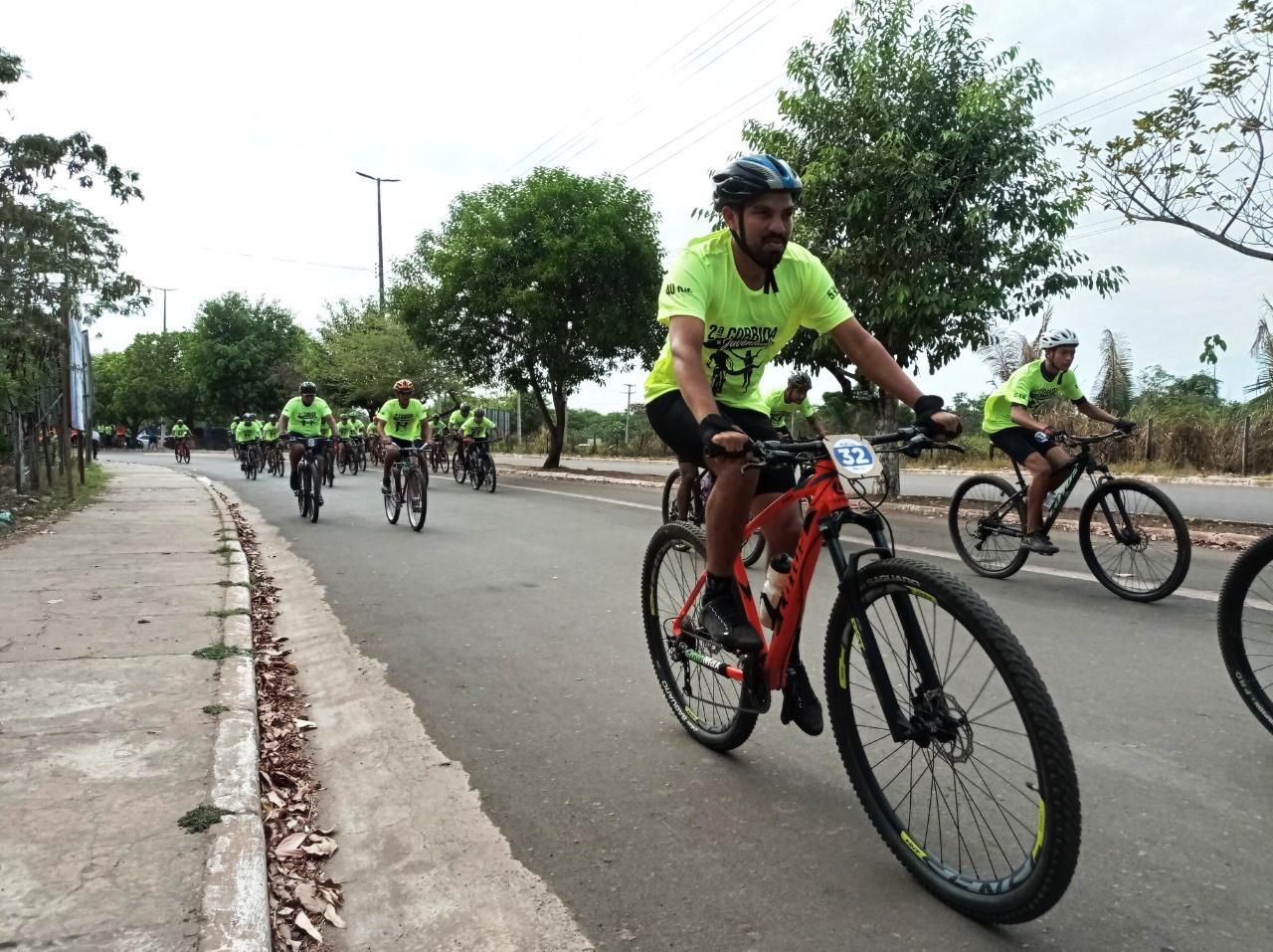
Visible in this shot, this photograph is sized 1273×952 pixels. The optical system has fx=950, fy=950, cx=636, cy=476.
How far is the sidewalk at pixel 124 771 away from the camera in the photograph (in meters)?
2.35

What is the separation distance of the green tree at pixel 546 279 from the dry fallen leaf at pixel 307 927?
22.0 metres

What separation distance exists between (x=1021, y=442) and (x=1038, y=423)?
0.18 metres

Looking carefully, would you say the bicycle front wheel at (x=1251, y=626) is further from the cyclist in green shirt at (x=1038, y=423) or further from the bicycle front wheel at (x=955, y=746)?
the cyclist in green shirt at (x=1038, y=423)

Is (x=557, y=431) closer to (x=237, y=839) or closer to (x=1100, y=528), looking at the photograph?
(x=1100, y=528)

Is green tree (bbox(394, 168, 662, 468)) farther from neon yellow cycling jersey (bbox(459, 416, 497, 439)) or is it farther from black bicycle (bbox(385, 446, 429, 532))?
black bicycle (bbox(385, 446, 429, 532))

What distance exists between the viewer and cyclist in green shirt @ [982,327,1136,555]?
6762mm

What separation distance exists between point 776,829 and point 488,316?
78.4 feet

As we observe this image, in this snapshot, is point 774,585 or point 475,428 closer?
point 774,585

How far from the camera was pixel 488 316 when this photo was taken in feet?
84.5

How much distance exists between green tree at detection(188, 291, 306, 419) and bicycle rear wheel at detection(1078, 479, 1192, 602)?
2587 inches

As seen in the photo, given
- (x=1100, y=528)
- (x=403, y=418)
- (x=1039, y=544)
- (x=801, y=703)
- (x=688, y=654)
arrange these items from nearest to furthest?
(x=801, y=703) → (x=688, y=654) → (x=1100, y=528) → (x=1039, y=544) → (x=403, y=418)

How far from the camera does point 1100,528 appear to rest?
21.1 feet

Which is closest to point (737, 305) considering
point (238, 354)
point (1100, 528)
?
point (1100, 528)

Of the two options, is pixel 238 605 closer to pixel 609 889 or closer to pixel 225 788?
pixel 225 788
